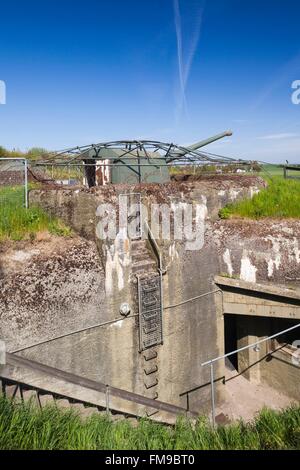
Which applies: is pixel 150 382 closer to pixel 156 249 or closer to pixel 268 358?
pixel 156 249

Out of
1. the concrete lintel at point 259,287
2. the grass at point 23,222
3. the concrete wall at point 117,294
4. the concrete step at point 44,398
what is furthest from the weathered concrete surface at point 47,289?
the concrete lintel at point 259,287

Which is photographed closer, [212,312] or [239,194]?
[212,312]

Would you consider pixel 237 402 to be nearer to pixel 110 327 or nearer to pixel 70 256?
pixel 110 327

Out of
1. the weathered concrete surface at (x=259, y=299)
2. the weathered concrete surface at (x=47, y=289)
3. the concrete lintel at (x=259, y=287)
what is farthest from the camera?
the weathered concrete surface at (x=259, y=299)

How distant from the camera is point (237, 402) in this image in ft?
30.9

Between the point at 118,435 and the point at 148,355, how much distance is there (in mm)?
3575

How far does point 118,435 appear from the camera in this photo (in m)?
4.18

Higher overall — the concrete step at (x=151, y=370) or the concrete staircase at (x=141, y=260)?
the concrete staircase at (x=141, y=260)

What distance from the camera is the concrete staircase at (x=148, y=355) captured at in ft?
25.2

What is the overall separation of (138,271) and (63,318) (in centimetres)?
202

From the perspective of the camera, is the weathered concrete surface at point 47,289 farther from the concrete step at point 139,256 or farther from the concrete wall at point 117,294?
the concrete step at point 139,256

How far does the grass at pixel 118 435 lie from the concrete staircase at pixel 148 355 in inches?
116

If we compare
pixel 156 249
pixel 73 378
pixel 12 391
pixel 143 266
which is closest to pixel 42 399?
pixel 12 391
